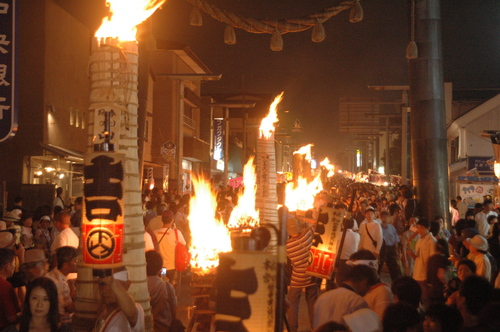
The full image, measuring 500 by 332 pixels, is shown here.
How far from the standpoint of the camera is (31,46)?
21094mm

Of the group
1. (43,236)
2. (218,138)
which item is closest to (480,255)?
(43,236)

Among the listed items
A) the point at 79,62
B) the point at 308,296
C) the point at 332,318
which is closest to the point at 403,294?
the point at 332,318

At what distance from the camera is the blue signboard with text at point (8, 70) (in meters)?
8.45

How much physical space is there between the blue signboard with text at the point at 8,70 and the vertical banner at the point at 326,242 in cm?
474

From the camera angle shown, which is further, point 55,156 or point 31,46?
point 55,156

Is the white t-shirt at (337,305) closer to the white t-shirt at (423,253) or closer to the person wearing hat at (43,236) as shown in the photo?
the white t-shirt at (423,253)

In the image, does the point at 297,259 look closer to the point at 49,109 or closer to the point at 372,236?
the point at 372,236

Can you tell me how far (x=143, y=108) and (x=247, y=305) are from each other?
15.2 ft

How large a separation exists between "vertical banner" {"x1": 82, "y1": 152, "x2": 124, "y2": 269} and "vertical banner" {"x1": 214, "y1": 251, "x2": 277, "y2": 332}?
1429 millimetres

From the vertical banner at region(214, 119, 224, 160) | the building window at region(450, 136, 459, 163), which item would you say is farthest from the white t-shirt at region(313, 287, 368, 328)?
the vertical banner at region(214, 119, 224, 160)

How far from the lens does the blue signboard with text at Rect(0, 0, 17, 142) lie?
8.45 meters

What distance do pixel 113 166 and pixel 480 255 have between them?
522 cm

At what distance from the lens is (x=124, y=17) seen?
639 centimetres

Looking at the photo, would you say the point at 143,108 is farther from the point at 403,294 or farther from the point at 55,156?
the point at 55,156
